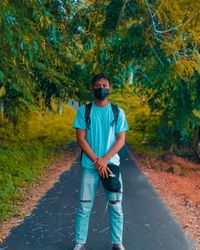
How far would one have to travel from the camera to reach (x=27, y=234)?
584cm

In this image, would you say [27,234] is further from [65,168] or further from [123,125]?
[65,168]

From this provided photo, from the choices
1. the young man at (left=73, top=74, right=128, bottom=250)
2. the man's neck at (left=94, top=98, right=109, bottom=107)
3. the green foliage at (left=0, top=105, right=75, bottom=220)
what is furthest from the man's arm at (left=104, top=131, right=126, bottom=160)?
the green foliage at (left=0, top=105, right=75, bottom=220)

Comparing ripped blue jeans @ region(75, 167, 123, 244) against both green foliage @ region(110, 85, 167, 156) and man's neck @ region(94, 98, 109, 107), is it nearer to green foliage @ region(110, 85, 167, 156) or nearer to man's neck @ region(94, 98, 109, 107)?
man's neck @ region(94, 98, 109, 107)

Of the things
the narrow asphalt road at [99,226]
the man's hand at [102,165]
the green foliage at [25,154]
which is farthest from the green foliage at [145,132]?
the man's hand at [102,165]

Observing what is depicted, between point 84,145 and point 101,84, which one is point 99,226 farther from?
point 101,84

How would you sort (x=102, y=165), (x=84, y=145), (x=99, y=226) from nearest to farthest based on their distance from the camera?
1. (x=102, y=165)
2. (x=84, y=145)
3. (x=99, y=226)

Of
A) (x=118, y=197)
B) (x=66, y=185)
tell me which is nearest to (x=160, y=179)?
(x=66, y=185)

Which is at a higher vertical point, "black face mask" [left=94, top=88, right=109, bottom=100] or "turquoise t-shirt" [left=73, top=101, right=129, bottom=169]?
"black face mask" [left=94, top=88, right=109, bottom=100]

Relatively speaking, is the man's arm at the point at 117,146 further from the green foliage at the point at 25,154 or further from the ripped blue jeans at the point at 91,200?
the green foliage at the point at 25,154

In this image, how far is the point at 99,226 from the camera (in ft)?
20.3

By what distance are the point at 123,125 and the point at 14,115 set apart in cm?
778

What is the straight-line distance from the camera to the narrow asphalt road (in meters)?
5.48

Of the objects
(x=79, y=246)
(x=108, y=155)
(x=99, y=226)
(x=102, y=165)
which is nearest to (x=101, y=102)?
(x=108, y=155)

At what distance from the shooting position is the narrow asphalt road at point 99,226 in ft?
18.0
